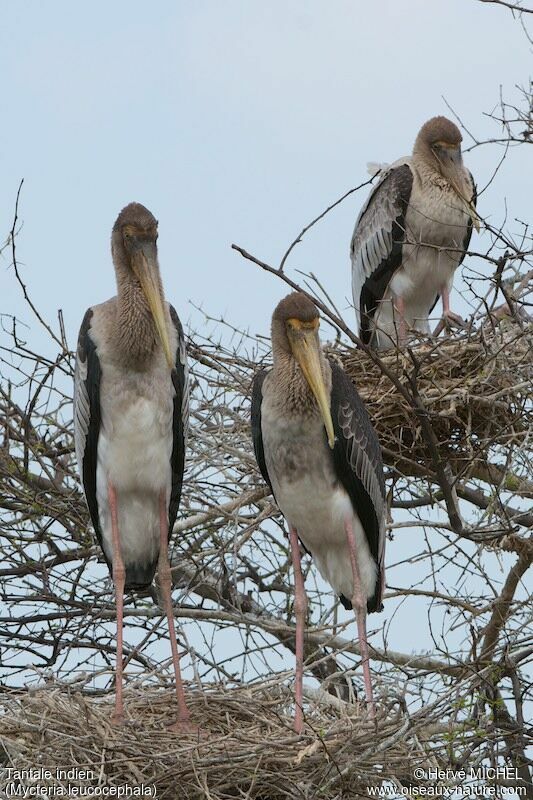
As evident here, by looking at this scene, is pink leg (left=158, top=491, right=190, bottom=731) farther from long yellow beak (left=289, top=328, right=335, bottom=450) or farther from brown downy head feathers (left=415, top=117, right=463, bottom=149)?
brown downy head feathers (left=415, top=117, right=463, bottom=149)

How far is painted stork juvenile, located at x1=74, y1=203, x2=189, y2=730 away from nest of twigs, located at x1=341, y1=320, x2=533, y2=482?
121cm

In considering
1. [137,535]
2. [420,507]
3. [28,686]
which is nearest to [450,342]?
[420,507]

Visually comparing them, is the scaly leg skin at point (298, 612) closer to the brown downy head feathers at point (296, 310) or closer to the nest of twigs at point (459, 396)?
the nest of twigs at point (459, 396)

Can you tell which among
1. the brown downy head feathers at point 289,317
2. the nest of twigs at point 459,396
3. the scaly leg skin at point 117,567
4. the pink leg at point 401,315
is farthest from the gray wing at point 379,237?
the scaly leg skin at point 117,567

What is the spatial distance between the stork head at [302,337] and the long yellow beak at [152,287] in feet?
1.71

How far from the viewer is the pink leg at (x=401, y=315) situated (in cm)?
849

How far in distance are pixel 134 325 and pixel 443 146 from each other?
3283mm

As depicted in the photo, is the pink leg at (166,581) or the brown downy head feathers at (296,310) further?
the brown downy head feathers at (296,310)

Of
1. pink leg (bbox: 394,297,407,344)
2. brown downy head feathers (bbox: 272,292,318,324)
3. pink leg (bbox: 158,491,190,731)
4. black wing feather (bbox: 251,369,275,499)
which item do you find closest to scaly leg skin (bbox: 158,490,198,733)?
pink leg (bbox: 158,491,190,731)

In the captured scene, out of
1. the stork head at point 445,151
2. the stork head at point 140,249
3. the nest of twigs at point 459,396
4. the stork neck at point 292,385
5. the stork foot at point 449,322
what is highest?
the stork head at point 445,151

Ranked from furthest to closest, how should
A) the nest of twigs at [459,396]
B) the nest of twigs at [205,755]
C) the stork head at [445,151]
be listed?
the stork head at [445,151], the nest of twigs at [459,396], the nest of twigs at [205,755]

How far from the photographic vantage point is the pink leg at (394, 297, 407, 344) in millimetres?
8492

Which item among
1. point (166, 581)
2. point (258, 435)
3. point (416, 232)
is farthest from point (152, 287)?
point (416, 232)

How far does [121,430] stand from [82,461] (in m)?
0.31
